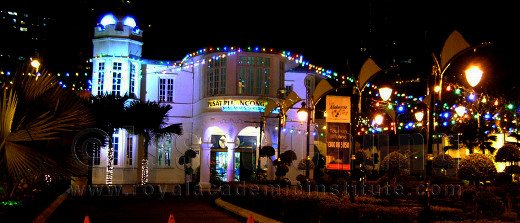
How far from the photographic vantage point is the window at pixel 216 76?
3559cm

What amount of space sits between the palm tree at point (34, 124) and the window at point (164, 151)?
25638mm

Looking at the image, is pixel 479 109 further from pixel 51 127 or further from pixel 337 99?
pixel 51 127

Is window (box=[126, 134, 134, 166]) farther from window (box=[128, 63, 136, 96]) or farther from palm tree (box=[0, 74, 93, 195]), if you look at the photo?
palm tree (box=[0, 74, 93, 195])

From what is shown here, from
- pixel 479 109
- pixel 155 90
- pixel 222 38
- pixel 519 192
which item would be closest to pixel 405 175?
pixel 519 192

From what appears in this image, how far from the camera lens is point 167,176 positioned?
125 feet

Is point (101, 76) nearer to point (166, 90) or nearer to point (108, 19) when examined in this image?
point (108, 19)

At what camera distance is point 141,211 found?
20.4 meters

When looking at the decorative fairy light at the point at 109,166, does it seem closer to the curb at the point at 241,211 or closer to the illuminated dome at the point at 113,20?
the illuminated dome at the point at 113,20

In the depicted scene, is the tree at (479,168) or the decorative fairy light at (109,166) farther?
the decorative fairy light at (109,166)

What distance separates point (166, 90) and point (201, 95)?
256 cm

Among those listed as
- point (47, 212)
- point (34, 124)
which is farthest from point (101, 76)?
point (34, 124)

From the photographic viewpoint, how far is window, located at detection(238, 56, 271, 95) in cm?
3531

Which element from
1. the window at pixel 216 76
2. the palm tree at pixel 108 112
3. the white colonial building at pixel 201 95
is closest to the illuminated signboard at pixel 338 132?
the palm tree at pixel 108 112

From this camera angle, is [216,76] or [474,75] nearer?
[474,75]
